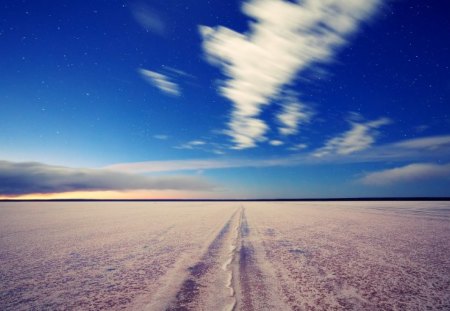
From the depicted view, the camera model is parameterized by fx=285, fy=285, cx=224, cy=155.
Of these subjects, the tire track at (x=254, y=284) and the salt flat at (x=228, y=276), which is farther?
the salt flat at (x=228, y=276)

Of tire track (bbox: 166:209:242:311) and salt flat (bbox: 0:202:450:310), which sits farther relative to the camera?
salt flat (bbox: 0:202:450:310)

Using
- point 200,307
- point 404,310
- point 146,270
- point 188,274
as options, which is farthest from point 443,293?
point 146,270

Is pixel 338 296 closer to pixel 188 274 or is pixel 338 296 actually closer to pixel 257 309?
pixel 257 309

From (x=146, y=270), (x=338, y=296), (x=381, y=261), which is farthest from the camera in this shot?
(x=381, y=261)

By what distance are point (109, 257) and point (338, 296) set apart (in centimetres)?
524

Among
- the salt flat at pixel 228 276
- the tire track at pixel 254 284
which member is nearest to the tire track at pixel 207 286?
the salt flat at pixel 228 276

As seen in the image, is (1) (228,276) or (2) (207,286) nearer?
(2) (207,286)

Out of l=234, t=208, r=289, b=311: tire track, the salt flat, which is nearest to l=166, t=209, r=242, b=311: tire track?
the salt flat

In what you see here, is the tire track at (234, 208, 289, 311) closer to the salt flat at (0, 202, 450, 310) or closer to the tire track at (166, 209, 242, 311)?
the salt flat at (0, 202, 450, 310)

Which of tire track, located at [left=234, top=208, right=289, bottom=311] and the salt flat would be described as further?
the salt flat

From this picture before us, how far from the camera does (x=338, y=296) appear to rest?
158 inches

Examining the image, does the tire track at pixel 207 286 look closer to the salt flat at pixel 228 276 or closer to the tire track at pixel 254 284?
the salt flat at pixel 228 276

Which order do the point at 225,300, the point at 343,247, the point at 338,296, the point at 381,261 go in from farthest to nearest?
the point at 343,247
the point at 381,261
the point at 338,296
the point at 225,300

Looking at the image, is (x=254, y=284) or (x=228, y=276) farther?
(x=228, y=276)
